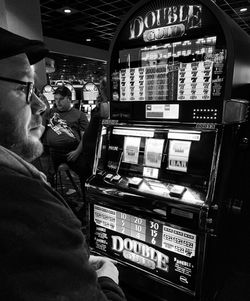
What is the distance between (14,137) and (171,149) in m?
1.05

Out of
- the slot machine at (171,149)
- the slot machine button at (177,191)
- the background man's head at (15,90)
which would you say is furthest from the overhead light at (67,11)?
the background man's head at (15,90)

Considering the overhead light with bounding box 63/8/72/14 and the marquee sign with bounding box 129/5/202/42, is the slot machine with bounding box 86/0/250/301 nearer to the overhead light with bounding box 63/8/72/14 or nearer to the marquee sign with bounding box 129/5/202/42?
the marquee sign with bounding box 129/5/202/42

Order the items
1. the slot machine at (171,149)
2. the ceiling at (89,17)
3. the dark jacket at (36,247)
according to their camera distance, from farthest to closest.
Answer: the ceiling at (89,17), the slot machine at (171,149), the dark jacket at (36,247)

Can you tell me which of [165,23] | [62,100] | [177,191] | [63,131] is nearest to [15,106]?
[177,191]

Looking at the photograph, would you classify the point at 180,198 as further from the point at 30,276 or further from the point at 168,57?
the point at 30,276

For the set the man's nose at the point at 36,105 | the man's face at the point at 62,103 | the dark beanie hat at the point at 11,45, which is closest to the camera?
the dark beanie hat at the point at 11,45

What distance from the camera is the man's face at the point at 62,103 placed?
3.74m

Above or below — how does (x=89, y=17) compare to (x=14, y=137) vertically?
above

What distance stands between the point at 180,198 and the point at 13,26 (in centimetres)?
421

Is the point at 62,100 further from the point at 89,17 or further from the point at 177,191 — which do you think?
the point at 89,17

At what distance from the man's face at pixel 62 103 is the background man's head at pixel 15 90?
2903 mm

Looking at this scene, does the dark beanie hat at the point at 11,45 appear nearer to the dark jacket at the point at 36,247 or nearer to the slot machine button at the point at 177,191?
the dark jacket at the point at 36,247

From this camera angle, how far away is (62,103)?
374 centimetres

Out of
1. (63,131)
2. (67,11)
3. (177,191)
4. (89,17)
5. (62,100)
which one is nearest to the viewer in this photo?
(177,191)
